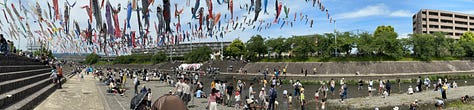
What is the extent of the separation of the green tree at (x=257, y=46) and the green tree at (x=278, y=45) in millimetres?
2336

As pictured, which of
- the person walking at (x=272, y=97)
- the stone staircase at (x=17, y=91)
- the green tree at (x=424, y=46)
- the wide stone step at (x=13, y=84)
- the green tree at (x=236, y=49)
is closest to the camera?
the stone staircase at (x=17, y=91)

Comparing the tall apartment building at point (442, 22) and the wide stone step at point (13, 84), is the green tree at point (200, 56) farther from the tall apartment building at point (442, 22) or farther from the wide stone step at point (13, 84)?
the wide stone step at point (13, 84)

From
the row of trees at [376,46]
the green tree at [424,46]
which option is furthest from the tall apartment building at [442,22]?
the green tree at [424,46]

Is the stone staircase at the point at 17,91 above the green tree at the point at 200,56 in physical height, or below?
below

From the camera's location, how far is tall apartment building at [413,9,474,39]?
9488cm

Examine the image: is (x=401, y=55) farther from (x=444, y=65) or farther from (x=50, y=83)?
(x=50, y=83)

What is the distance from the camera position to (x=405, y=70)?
5244 centimetres

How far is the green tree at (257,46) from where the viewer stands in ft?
252

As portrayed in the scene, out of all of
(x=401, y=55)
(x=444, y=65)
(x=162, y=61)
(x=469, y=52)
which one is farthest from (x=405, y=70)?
(x=162, y=61)

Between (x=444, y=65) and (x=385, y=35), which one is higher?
(x=385, y=35)

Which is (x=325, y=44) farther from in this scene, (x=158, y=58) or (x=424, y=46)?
(x=158, y=58)

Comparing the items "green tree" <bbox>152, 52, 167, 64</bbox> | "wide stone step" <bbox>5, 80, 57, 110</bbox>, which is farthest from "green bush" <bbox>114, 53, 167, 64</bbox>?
"wide stone step" <bbox>5, 80, 57, 110</bbox>

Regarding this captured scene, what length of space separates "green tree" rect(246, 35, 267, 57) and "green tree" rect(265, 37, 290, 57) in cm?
234

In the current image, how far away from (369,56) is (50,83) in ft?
162
